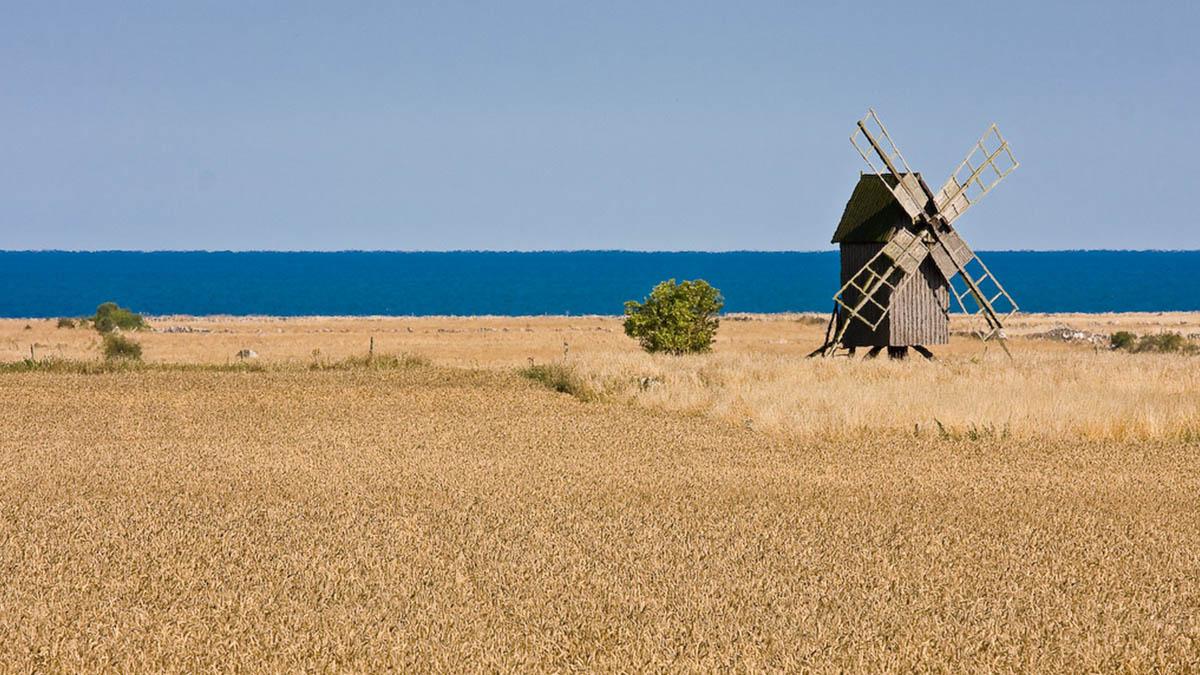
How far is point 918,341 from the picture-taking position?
1502 inches

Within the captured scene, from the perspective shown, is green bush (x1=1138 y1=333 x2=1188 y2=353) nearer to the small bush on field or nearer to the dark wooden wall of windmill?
the dark wooden wall of windmill

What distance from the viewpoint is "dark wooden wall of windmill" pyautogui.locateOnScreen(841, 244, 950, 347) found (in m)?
37.9

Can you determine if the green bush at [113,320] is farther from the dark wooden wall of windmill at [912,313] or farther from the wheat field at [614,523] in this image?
the dark wooden wall of windmill at [912,313]

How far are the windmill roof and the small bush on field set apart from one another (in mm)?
9340

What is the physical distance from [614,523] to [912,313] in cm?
2479

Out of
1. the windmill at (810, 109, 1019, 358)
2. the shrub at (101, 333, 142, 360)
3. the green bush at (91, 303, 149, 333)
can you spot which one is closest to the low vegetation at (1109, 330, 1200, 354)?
the windmill at (810, 109, 1019, 358)

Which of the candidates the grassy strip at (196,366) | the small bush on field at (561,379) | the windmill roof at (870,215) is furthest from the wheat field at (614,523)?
the windmill roof at (870,215)

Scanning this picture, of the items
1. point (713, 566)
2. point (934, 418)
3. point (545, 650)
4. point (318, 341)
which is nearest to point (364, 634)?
point (545, 650)

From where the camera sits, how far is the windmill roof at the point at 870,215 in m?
38.3

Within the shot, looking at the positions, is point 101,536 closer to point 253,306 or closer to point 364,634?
point 364,634

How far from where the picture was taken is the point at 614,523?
14.8 metres

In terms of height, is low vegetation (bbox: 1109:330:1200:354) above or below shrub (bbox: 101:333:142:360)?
above

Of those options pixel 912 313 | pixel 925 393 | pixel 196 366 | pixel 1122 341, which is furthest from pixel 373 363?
pixel 1122 341

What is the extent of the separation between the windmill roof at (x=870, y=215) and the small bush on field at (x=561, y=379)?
934 cm
